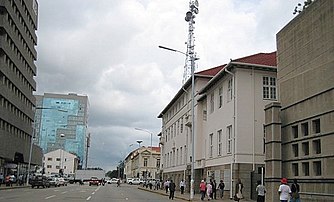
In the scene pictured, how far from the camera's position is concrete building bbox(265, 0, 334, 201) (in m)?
20.4

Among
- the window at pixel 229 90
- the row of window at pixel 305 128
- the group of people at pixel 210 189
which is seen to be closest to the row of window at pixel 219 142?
the window at pixel 229 90

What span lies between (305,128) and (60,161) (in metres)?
135

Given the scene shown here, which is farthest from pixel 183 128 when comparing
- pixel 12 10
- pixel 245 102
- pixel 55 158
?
pixel 55 158

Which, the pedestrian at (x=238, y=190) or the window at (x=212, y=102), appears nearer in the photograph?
the pedestrian at (x=238, y=190)

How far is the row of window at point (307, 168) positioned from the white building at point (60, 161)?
430 ft

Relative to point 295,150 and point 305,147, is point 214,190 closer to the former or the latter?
point 295,150

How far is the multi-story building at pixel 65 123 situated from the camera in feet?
475

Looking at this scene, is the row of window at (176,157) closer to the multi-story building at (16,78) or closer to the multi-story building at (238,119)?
the multi-story building at (238,119)

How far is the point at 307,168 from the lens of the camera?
22422 millimetres

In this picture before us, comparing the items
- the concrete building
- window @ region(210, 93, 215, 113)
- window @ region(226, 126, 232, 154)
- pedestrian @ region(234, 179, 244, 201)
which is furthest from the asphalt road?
the concrete building

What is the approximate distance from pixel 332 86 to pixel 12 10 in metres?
52.3

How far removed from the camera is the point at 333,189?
19.6 metres

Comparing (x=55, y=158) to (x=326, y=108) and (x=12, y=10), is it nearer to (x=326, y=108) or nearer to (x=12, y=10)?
(x=12, y=10)

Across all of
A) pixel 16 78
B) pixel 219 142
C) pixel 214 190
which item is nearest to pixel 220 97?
pixel 219 142
